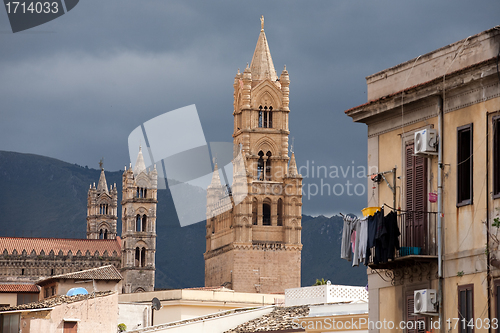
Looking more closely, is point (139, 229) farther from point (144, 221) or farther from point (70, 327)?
point (70, 327)

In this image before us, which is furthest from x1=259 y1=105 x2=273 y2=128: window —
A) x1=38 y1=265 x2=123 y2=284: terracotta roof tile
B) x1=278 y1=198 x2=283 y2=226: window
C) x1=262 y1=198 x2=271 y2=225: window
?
x1=38 y1=265 x2=123 y2=284: terracotta roof tile

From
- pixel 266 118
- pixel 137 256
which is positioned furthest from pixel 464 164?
pixel 266 118

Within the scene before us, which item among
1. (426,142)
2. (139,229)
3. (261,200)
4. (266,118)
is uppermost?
(266,118)

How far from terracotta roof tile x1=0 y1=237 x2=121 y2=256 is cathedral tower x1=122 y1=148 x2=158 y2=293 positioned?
175cm

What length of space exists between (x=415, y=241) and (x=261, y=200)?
Result: 99653 millimetres

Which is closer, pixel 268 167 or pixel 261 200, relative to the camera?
pixel 261 200

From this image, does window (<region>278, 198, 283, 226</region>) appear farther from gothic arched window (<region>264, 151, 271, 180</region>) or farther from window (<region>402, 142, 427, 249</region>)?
window (<region>402, 142, 427, 249</region>)

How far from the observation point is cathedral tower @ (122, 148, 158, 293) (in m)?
103

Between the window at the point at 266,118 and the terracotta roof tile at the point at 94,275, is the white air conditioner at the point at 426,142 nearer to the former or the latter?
the terracotta roof tile at the point at 94,275

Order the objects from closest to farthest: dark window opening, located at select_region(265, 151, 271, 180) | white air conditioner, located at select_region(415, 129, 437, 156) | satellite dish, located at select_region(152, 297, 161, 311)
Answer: white air conditioner, located at select_region(415, 129, 437, 156)
satellite dish, located at select_region(152, 297, 161, 311)
dark window opening, located at select_region(265, 151, 271, 180)

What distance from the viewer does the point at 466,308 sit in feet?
54.7

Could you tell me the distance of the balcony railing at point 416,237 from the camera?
17500mm

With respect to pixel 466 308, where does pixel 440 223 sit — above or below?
above

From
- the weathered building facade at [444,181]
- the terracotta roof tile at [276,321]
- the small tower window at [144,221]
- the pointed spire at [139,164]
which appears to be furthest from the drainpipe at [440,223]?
the pointed spire at [139,164]
